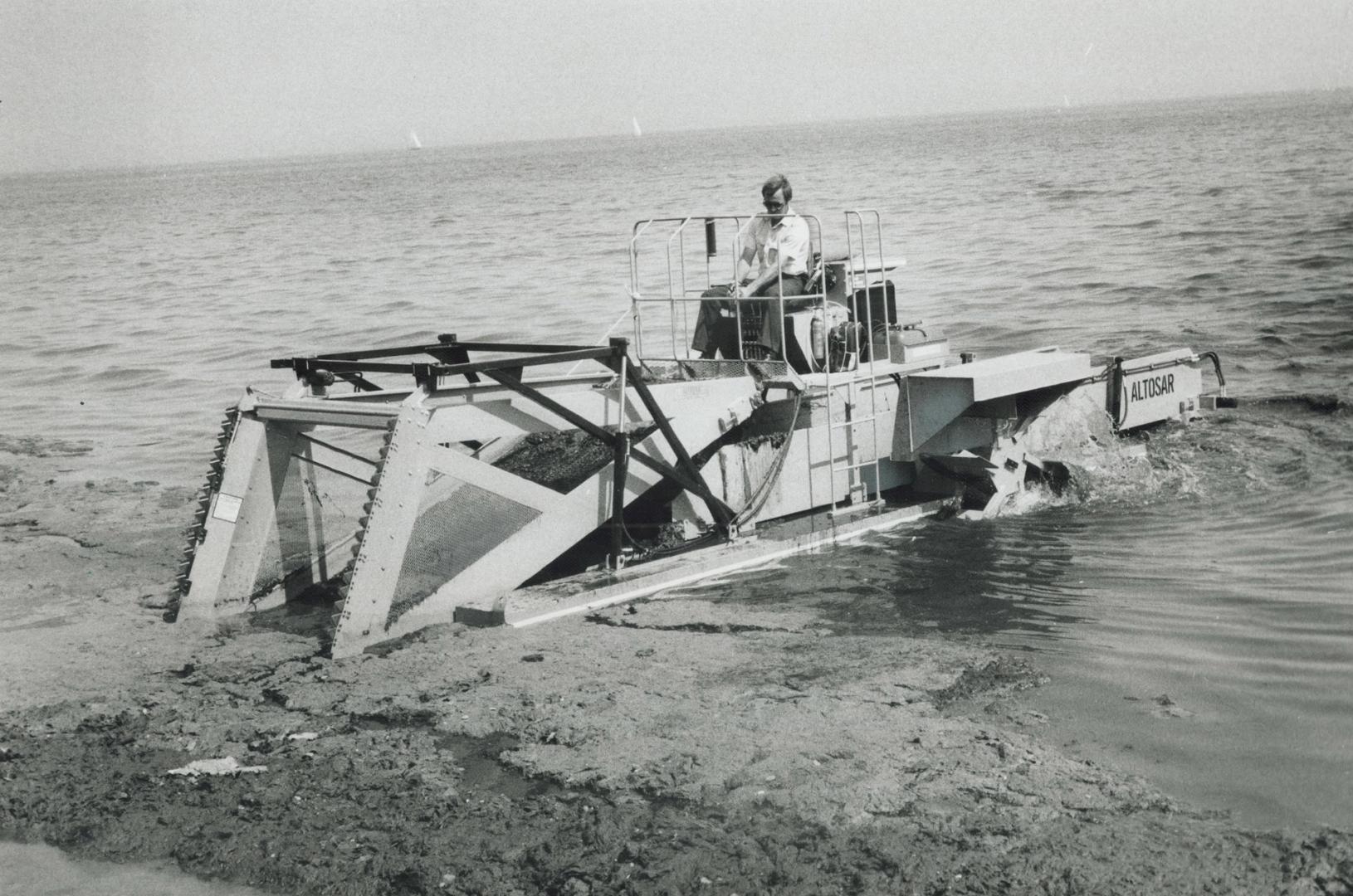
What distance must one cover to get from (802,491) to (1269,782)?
477cm

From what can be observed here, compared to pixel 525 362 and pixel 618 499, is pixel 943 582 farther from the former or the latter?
pixel 525 362

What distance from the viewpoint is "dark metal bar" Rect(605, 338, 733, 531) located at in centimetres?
863

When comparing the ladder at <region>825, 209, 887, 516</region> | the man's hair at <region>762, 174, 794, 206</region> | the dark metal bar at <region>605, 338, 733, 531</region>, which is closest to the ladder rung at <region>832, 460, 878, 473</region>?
the ladder at <region>825, 209, 887, 516</region>

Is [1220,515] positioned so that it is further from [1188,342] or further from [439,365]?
[1188,342]

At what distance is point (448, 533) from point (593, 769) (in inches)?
98.2

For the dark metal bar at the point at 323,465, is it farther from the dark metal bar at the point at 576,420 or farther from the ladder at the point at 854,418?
the ladder at the point at 854,418

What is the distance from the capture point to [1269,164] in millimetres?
48062

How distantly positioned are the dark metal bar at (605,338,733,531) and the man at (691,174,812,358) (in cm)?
125

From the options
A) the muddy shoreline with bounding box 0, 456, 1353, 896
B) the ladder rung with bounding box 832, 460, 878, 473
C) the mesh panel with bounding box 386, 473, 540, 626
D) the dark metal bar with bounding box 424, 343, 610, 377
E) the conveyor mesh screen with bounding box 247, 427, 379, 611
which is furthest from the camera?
the ladder rung with bounding box 832, 460, 878, 473

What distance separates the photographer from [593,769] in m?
5.86

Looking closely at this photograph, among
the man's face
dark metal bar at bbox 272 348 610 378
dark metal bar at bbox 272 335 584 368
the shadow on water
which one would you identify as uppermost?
the man's face

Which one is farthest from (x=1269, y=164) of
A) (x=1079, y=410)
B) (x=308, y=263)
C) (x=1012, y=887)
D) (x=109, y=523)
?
(x=1012, y=887)

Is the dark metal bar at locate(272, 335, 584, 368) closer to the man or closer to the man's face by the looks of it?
the man

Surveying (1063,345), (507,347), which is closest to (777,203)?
(507,347)
